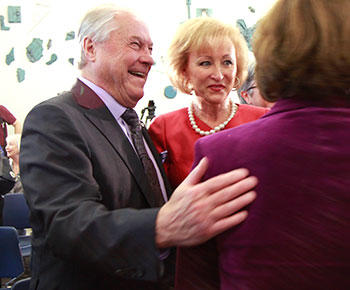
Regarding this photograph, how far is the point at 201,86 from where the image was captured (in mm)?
2027

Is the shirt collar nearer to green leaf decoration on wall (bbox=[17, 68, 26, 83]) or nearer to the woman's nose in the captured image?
the woman's nose

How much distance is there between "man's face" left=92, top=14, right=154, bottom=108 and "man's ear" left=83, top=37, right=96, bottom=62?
0.01 meters

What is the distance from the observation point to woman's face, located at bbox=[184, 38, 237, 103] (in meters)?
1.98

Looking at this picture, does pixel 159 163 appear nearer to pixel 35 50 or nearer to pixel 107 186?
pixel 107 186

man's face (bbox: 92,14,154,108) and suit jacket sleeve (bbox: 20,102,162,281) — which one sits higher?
man's face (bbox: 92,14,154,108)

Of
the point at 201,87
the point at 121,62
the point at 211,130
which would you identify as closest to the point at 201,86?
the point at 201,87

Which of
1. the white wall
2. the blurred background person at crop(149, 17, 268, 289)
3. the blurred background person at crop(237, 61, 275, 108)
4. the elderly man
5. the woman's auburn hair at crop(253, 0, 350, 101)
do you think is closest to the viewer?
the woman's auburn hair at crop(253, 0, 350, 101)

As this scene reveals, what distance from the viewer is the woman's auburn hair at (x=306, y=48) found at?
84cm

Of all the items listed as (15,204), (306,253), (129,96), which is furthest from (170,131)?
(15,204)

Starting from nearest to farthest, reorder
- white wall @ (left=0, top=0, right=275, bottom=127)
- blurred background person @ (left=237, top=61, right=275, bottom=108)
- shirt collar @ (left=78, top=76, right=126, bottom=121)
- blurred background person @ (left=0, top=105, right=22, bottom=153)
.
Result: shirt collar @ (left=78, top=76, right=126, bottom=121)
blurred background person @ (left=237, top=61, right=275, bottom=108)
blurred background person @ (left=0, top=105, right=22, bottom=153)
white wall @ (left=0, top=0, right=275, bottom=127)

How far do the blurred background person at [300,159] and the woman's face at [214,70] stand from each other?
1.05 metres

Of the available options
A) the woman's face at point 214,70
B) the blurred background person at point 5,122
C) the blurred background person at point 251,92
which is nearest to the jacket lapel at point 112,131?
the woman's face at point 214,70

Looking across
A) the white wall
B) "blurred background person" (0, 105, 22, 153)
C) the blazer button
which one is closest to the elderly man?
the blazer button

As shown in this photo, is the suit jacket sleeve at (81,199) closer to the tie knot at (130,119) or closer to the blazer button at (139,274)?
the blazer button at (139,274)
